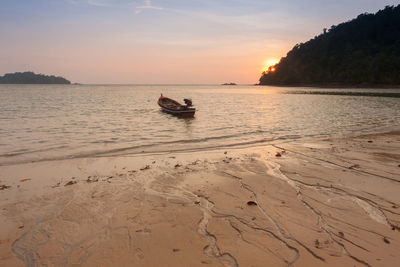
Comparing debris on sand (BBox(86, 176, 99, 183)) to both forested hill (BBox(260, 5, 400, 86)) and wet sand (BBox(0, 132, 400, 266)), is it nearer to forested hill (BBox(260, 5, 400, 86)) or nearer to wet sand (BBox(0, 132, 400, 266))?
wet sand (BBox(0, 132, 400, 266))

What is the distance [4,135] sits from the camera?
14.6 m

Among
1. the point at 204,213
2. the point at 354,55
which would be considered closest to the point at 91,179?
the point at 204,213

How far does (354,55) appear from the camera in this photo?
113 metres

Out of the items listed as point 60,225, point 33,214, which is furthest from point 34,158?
point 60,225

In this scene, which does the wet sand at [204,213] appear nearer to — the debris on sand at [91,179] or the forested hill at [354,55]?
the debris on sand at [91,179]

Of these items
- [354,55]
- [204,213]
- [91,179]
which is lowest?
[91,179]

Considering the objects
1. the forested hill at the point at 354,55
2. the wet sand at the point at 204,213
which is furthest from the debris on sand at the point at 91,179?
the forested hill at the point at 354,55

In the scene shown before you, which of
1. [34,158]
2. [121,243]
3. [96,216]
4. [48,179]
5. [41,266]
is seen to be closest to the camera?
[41,266]

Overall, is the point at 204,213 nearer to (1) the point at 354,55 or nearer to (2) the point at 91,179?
(2) the point at 91,179

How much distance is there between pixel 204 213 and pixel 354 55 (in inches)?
5283

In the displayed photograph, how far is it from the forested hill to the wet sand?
104979mm

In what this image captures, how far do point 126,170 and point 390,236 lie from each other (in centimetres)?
694

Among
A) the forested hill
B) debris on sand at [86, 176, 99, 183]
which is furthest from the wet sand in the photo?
the forested hill

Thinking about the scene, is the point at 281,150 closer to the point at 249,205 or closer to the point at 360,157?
the point at 360,157
